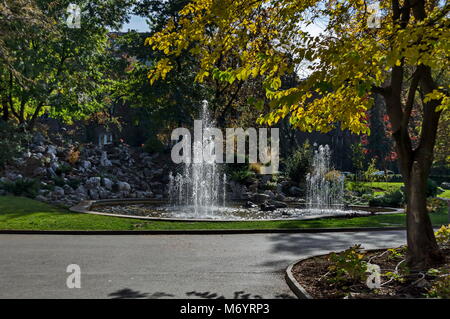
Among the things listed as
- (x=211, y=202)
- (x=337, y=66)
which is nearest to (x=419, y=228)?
(x=337, y=66)

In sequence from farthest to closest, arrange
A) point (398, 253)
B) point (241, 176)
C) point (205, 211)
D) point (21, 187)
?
point (241, 176)
point (21, 187)
point (205, 211)
point (398, 253)

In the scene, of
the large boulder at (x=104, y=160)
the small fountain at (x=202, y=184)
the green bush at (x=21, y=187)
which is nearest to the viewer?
the green bush at (x=21, y=187)

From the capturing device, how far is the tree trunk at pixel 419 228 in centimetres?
788

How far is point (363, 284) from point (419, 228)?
1930 mm

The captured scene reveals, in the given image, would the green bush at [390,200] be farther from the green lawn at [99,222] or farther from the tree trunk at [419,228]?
the tree trunk at [419,228]

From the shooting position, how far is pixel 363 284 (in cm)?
680

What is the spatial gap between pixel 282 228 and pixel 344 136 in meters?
42.5

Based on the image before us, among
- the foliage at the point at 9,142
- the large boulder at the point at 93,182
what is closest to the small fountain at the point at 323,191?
the large boulder at the point at 93,182

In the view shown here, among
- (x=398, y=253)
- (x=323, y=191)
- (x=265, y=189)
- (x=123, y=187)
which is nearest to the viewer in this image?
(x=398, y=253)

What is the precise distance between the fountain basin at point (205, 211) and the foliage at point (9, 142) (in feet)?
20.3

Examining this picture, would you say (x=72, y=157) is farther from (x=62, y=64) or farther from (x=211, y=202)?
(x=211, y=202)

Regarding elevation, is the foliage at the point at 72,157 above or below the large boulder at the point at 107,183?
above

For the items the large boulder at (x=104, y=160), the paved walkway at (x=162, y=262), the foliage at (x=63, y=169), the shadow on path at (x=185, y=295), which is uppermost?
the large boulder at (x=104, y=160)

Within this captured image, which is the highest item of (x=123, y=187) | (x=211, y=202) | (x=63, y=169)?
(x=63, y=169)
